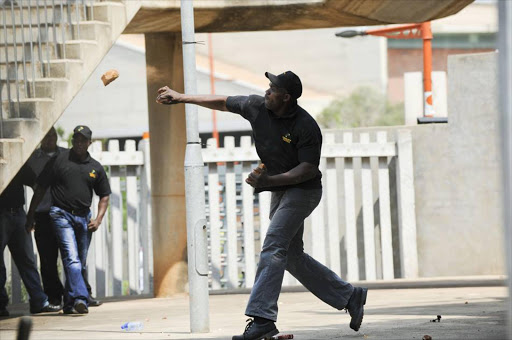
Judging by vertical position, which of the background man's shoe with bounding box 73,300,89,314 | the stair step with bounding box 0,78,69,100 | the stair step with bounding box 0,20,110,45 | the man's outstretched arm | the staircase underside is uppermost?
the staircase underside

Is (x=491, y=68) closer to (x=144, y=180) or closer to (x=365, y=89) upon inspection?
(x=144, y=180)

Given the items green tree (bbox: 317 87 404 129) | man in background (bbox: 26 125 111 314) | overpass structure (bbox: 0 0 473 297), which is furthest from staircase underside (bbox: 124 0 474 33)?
green tree (bbox: 317 87 404 129)

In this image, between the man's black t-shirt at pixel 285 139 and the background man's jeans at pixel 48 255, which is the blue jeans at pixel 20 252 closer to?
the background man's jeans at pixel 48 255

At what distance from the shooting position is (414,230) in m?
16.0

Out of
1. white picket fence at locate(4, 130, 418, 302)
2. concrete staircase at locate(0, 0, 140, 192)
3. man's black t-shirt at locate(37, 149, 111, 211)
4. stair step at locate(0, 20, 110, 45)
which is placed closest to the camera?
concrete staircase at locate(0, 0, 140, 192)

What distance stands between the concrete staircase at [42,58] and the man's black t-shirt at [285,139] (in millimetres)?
3258

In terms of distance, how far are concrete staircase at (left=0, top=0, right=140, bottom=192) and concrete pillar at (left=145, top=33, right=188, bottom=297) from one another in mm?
1730

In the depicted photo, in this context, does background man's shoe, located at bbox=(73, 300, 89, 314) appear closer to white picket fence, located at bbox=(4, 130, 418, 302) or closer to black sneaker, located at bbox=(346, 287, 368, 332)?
white picket fence, located at bbox=(4, 130, 418, 302)

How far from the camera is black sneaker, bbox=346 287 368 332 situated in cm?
841

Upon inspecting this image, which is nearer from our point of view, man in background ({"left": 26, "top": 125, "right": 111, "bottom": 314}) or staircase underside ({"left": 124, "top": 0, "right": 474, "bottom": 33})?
man in background ({"left": 26, "top": 125, "right": 111, "bottom": 314})

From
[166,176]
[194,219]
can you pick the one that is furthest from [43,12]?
[194,219]

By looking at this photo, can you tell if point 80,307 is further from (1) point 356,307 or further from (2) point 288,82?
(2) point 288,82

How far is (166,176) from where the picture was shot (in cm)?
1423

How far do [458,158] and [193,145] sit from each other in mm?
7948
